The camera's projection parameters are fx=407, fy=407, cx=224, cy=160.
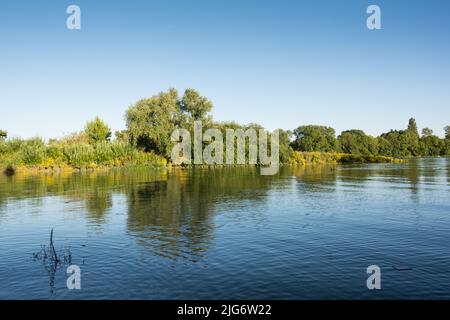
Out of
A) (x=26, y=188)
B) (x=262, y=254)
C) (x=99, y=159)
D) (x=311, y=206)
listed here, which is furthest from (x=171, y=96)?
(x=262, y=254)

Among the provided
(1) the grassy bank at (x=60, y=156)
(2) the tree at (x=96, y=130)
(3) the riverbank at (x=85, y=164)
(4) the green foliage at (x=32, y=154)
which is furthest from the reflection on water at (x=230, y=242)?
(2) the tree at (x=96, y=130)

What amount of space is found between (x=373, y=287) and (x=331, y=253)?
5342mm

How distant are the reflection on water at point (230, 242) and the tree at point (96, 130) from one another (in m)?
71.8

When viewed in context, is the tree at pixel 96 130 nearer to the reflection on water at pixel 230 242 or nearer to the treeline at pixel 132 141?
the treeline at pixel 132 141

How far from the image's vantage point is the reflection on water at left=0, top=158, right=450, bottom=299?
669 inches

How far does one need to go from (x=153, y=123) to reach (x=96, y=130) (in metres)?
17.5

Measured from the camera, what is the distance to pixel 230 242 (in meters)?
24.7

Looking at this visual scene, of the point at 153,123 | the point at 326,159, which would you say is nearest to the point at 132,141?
the point at 153,123

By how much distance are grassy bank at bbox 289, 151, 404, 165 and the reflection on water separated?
9406 cm

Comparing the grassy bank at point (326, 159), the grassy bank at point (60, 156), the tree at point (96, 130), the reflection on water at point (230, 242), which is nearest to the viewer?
the reflection on water at point (230, 242)

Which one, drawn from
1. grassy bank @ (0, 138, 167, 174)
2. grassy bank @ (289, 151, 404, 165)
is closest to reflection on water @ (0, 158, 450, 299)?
grassy bank @ (0, 138, 167, 174)

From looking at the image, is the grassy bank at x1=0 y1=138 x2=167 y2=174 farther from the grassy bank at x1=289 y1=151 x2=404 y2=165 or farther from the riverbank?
the grassy bank at x1=289 y1=151 x2=404 y2=165

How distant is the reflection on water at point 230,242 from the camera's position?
669 inches

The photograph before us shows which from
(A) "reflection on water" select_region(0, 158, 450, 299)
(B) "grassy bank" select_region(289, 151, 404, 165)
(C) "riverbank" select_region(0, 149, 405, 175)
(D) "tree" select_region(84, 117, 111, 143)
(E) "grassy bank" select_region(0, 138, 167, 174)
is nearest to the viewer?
(A) "reflection on water" select_region(0, 158, 450, 299)
